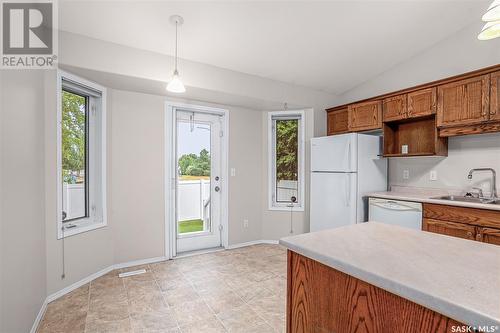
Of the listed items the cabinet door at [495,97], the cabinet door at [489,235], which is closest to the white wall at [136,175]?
the cabinet door at [489,235]

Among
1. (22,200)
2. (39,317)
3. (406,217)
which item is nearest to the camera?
(22,200)

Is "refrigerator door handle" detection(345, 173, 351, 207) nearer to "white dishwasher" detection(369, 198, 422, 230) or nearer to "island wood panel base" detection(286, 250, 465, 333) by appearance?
"white dishwasher" detection(369, 198, 422, 230)

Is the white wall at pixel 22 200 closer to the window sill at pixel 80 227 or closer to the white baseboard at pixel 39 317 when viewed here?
the white baseboard at pixel 39 317

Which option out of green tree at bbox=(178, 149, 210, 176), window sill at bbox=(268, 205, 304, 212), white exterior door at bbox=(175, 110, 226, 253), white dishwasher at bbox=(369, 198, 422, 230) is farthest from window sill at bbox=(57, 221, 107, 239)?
white dishwasher at bbox=(369, 198, 422, 230)

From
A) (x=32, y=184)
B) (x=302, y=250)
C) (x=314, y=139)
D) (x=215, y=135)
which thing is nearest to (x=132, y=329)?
(x=32, y=184)

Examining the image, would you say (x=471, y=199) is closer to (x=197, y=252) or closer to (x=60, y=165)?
(x=197, y=252)

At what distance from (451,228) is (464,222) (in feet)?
0.44

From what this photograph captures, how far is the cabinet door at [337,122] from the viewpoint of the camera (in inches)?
157

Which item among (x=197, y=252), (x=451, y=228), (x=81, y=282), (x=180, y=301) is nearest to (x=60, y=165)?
(x=81, y=282)

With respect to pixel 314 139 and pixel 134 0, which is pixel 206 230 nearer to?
pixel 314 139

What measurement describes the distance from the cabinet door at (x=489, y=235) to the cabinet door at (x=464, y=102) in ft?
3.61

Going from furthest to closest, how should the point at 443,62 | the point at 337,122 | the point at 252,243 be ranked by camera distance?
the point at 252,243 < the point at 337,122 < the point at 443,62

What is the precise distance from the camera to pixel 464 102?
276 centimetres

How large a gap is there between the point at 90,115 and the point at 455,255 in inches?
139
